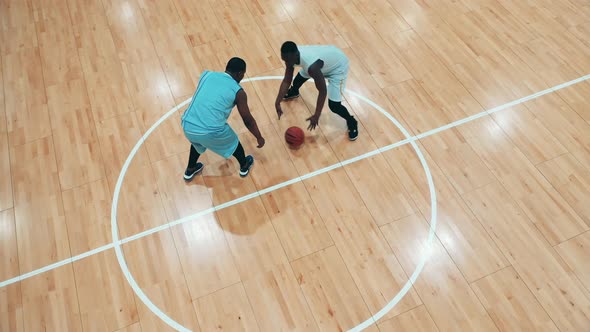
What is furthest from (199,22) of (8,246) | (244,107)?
(8,246)

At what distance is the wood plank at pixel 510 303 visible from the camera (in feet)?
13.1

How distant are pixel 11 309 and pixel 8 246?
70cm

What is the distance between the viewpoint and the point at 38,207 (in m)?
4.71

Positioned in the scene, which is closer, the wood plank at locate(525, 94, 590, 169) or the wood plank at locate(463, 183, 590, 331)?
the wood plank at locate(463, 183, 590, 331)

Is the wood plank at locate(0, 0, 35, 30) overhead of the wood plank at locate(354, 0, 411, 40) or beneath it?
beneath

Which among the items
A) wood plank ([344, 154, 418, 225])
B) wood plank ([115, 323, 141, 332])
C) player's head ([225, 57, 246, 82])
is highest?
player's head ([225, 57, 246, 82])

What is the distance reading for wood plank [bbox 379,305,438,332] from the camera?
3.99 m

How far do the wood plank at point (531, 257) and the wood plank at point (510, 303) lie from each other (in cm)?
7

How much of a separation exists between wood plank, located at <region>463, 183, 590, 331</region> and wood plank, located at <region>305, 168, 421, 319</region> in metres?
1.14

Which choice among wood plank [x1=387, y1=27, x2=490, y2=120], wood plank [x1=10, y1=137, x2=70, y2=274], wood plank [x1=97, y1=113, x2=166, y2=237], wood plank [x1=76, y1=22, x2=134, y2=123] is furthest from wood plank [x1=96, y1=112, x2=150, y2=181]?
wood plank [x1=387, y1=27, x2=490, y2=120]

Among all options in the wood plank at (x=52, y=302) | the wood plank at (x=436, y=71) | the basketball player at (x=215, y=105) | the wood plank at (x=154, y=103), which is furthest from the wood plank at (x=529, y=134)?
the wood plank at (x=52, y=302)

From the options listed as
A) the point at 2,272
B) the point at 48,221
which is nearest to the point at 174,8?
the point at 48,221

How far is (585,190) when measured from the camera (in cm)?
480

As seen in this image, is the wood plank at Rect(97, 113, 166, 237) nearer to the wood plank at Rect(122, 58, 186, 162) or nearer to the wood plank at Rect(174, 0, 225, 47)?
the wood plank at Rect(122, 58, 186, 162)
